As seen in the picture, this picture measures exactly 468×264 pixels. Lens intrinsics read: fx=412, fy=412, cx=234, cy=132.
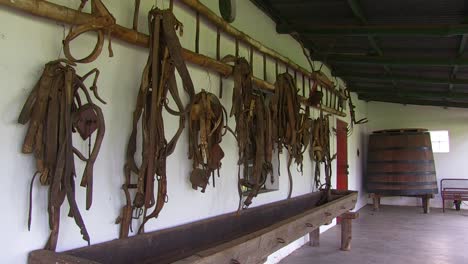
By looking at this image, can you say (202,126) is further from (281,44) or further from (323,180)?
(323,180)

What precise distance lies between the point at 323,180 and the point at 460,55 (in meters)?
2.34

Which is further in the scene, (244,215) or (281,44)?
(281,44)

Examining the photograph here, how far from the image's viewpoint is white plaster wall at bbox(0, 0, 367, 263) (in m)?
1.53

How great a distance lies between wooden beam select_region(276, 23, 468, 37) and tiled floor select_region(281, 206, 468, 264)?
8.25 ft

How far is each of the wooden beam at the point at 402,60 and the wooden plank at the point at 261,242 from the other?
2.55 m

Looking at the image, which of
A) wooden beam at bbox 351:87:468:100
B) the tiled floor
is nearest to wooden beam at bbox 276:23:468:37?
the tiled floor

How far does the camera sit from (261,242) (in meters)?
2.16

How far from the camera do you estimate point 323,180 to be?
19.2 feet

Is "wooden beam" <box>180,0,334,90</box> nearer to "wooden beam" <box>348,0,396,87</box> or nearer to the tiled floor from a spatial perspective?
"wooden beam" <box>348,0,396,87</box>

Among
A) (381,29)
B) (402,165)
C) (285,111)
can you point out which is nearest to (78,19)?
(285,111)

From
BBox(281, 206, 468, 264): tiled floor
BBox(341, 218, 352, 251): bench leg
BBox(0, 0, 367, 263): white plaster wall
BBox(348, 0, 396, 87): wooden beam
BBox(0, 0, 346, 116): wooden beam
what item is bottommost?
BBox(281, 206, 468, 264): tiled floor

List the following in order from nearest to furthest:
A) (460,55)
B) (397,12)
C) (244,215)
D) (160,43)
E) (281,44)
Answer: (160,43) → (244,215) → (397,12) → (281,44) → (460,55)

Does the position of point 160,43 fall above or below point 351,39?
below

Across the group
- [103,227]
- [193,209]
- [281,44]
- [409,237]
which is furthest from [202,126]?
[409,237]
